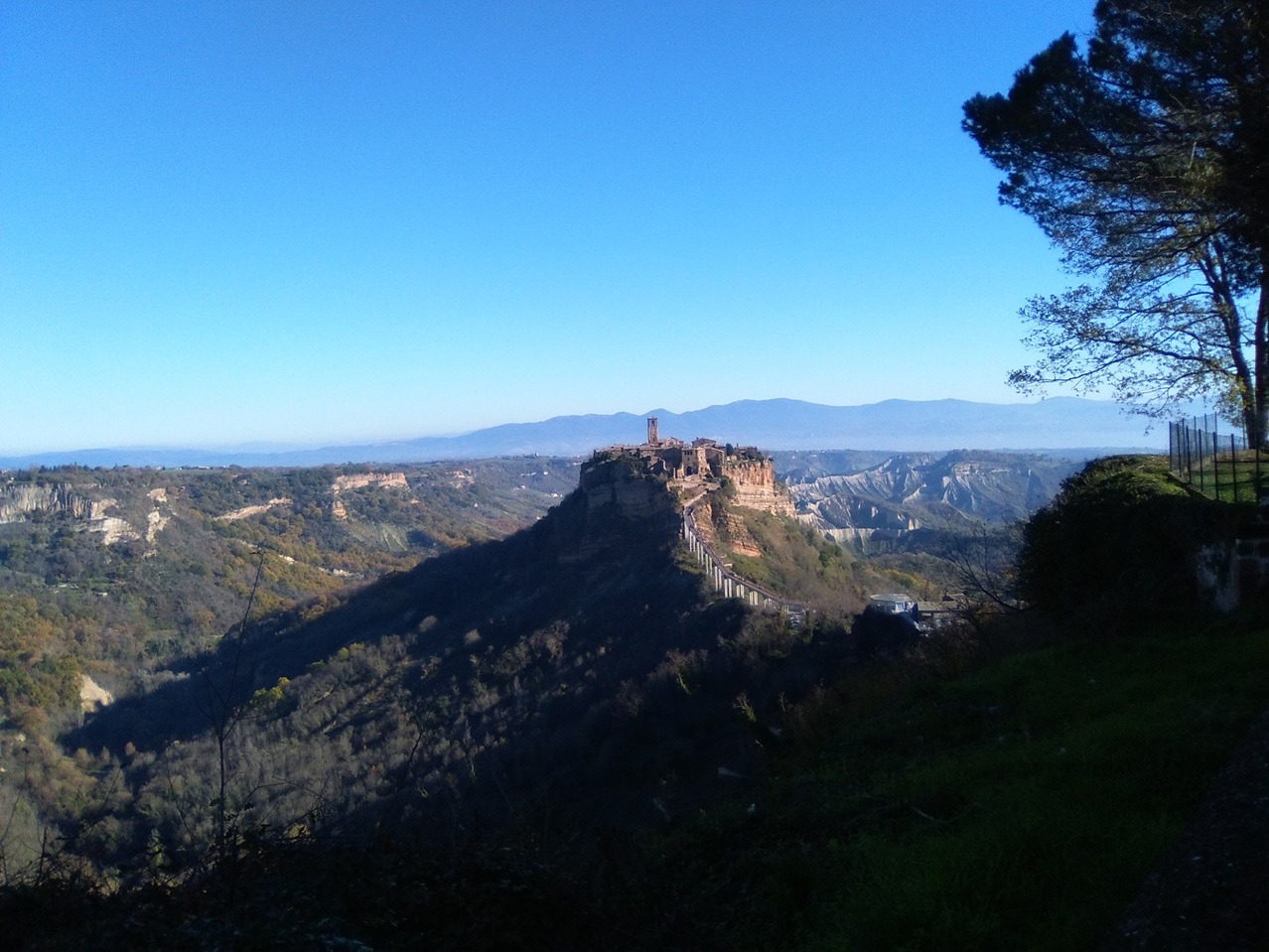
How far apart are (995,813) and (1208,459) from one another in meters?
7.62

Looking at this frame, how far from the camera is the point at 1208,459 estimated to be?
9.26 meters

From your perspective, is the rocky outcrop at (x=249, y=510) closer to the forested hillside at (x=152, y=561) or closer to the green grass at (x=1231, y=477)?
the forested hillside at (x=152, y=561)

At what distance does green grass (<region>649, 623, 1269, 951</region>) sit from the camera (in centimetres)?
292

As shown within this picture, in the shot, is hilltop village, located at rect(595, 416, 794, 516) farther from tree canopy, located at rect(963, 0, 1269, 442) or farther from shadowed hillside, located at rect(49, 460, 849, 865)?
tree canopy, located at rect(963, 0, 1269, 442)

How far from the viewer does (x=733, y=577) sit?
26.3 metres

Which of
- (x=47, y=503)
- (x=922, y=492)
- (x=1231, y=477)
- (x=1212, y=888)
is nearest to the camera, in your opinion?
(x=1212, y=888)

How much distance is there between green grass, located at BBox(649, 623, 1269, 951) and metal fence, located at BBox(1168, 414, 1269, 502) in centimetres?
251

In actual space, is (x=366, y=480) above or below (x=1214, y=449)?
below

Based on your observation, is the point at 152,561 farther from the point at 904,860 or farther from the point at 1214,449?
the point at 904,860

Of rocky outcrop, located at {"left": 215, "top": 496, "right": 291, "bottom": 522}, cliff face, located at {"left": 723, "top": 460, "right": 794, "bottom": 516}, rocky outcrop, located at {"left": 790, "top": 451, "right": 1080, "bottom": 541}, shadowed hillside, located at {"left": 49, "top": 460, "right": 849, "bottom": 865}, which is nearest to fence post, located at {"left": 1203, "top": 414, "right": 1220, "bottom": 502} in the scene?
shadowed hillside, located at {"left": 49, "top": 460, "right": 849, "bottom": 865}

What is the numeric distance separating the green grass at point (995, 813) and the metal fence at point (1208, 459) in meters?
2.51

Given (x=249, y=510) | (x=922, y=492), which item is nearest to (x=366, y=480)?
(x=249, y=510)

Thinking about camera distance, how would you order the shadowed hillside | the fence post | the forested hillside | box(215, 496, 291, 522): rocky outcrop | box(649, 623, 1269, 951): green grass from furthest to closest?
box(215, 496, 291, 522): rocky outcrop, the forested hillside, the shadowed hillside, the fence post, box(649, 623, 1269, 951): green grass

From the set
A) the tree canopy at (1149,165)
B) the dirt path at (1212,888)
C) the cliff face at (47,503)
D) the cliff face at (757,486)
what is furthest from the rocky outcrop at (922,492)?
the cliff face at (47,503)
